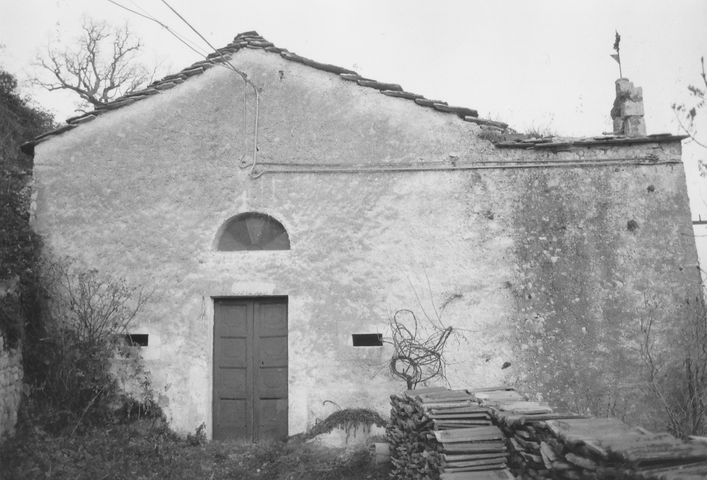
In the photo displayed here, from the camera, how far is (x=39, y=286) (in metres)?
8.57

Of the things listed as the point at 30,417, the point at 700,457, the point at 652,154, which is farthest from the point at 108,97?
the point at 700,457

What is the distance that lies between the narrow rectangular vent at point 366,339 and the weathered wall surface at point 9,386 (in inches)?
184

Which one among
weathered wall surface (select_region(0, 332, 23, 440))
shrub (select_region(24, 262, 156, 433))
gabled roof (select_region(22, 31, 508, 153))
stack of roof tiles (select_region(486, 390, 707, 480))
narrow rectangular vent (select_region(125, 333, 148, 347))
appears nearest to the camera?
stack of roof tiles (select_region(486, 390, 707, 480))

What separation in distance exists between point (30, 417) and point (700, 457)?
310 inches

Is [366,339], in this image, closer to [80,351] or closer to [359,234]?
[359,234]

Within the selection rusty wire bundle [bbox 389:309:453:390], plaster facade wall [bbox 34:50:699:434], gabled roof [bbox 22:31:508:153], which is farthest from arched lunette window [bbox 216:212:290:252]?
gabled roof [bbox 22:31:508:153]

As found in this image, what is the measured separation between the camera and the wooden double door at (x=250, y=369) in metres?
8.27

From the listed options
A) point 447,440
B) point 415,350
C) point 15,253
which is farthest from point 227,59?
point 447,440

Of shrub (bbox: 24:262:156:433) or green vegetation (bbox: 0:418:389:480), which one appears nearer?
green vegetation (bbox: 0:418:389:480)

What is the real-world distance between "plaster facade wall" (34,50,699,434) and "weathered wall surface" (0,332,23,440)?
64.9 inches

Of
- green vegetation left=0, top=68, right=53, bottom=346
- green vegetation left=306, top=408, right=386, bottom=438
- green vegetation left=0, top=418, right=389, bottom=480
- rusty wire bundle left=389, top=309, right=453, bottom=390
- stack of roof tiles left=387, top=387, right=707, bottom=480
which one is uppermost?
green vegetation left=0, top=68, right=53, bottom=346

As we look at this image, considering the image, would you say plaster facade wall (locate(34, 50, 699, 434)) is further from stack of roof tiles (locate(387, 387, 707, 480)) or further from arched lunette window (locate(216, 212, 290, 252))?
stack of roof tiles (locate(387, 387, 707, 480))

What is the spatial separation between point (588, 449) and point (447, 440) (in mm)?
1832

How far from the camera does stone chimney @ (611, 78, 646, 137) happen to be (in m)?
9.00
